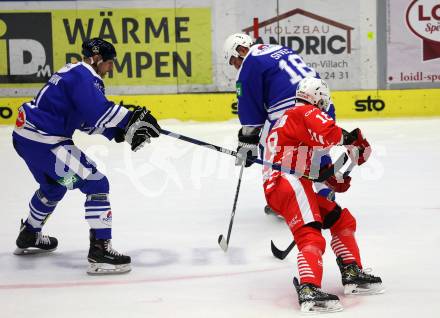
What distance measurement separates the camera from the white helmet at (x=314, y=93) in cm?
361

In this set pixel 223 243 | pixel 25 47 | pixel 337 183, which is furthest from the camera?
pixel 25 47

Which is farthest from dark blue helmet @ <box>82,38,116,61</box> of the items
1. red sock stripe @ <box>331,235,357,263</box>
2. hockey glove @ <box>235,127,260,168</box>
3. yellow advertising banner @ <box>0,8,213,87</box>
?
yellow advertising banner @ <box>0,8,213,87</box>

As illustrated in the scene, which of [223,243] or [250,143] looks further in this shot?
[250,143]

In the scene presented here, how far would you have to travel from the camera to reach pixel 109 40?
10102mm

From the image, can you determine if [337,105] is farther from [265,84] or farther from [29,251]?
[29,251]

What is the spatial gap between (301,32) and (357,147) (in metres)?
6.54

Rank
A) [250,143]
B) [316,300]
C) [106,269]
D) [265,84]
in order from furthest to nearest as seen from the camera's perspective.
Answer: [265,84], [250,143], [106,269], [316,300]

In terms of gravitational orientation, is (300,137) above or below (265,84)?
below

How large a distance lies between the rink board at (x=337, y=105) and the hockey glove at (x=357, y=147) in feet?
20.3

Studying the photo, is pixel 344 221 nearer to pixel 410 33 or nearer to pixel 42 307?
pixel 42 307

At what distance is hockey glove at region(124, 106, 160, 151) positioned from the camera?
4102 millimetres

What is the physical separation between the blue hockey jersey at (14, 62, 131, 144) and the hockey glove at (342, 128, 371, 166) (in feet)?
3.40

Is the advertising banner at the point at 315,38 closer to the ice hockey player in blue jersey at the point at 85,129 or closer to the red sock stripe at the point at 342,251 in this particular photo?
the ice hockey player in blue jersey at the point at 85,129

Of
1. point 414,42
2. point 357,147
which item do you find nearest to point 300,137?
point 357,147
